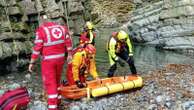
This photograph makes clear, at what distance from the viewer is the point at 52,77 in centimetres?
1209

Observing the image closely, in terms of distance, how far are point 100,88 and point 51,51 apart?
253 centimetres

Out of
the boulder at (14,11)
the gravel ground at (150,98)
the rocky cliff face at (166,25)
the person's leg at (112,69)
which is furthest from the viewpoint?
the rocky cliff face at (166,25)

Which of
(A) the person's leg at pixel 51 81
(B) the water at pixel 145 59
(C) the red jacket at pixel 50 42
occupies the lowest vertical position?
(B) the water at pixel 145 59

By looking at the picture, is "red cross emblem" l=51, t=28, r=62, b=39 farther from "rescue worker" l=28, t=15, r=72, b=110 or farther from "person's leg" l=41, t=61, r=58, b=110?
"person's leg" l=41, t=61, r=58, b=110

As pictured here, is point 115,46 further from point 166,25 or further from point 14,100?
point 166,25

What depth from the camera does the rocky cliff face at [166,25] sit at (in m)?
28.0

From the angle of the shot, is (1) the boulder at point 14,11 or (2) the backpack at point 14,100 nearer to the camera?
(2) the backpack at point 14,100

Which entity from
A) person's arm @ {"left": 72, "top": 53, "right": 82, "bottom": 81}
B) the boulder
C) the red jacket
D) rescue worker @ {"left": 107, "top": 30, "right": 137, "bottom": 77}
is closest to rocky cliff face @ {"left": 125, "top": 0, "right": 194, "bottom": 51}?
the boulder

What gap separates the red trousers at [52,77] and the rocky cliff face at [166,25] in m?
16.0

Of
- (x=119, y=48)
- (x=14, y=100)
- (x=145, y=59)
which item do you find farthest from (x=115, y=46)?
(x=145, y=59)

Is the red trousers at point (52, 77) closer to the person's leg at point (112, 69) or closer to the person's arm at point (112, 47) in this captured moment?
the person's arm at point (112, 47)

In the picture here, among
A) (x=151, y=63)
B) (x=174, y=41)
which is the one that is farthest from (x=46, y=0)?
(x=151, y=63)

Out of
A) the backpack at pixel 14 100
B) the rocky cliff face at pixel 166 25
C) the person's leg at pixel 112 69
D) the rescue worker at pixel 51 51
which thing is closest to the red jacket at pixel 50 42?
the rescue worker at pixel 51 51

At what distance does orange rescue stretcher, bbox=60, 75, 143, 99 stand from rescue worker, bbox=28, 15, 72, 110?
1.54 meters
